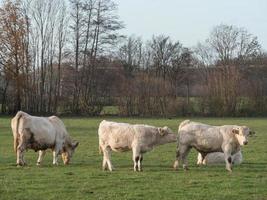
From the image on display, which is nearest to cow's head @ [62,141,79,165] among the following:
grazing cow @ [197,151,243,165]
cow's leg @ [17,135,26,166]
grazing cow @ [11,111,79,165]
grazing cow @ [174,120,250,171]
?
grazing cow @ [11,111,79,165]

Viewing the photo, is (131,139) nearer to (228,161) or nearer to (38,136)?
(228,161)

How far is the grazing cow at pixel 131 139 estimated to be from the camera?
1677 cm

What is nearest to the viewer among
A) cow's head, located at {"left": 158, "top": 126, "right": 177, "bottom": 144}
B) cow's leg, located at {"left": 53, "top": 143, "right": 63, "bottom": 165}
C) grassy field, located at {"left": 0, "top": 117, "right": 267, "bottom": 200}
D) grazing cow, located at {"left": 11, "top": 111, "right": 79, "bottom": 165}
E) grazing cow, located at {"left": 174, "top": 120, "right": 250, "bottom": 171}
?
grassy field, located at {"left": 0, "top": 117, "right": 267, "bottom": 200}

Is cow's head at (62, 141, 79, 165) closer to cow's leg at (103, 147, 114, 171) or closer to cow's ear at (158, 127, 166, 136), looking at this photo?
cow's leg at (103, 147, 114, 171)

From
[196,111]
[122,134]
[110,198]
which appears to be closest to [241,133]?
[122,134]

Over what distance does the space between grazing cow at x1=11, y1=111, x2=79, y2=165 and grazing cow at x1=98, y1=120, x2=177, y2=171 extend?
216 cm

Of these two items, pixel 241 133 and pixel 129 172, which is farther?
pixel 241 133

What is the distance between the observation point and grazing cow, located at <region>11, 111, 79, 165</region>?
58.9ft

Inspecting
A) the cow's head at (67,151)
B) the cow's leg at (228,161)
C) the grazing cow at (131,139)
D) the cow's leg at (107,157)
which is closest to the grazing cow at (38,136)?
the cow's head at (67,151)

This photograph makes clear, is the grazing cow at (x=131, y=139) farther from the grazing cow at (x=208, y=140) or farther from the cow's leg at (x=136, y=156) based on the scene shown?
the grazing cow at (x=208, y=140)

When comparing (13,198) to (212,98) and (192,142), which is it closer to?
(192,142)

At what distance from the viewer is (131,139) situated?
16.9 meters

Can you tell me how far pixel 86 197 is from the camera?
38.1 ft

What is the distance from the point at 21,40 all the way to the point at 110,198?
5984cm
